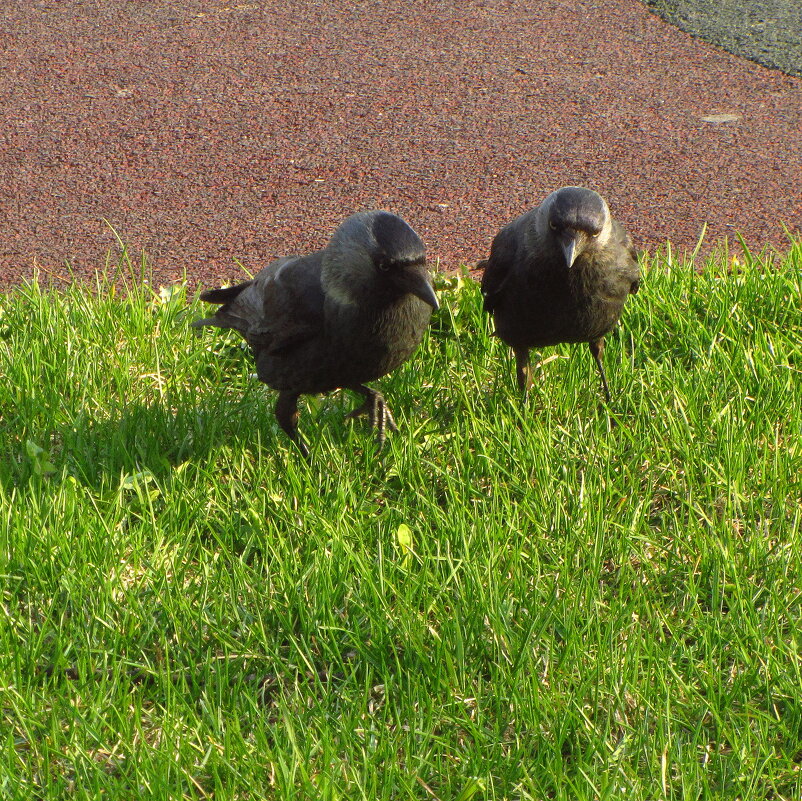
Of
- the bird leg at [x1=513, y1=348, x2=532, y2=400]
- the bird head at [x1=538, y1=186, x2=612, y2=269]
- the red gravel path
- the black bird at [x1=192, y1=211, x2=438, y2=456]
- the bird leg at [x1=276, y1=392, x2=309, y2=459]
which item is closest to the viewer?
the black bird at [x1=192, y1=211, x2=438, y2=456]

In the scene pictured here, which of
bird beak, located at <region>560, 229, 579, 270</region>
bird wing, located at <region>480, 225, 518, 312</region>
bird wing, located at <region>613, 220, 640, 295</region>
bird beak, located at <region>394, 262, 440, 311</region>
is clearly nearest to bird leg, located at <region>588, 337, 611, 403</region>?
bird wing, located at <region>613, 220, 640, 295</region>

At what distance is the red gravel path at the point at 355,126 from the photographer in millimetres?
5809

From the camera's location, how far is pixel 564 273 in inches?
162

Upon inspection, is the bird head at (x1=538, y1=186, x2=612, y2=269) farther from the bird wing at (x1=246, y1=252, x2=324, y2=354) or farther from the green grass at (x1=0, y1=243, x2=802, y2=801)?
the bird wing at (x1=246, y1=252, x2=324, y2=354)

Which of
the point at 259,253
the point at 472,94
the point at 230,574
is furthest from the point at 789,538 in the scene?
the point at 472,94

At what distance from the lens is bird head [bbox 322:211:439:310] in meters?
3.72

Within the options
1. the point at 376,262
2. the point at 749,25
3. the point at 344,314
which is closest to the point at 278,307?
the point at 344,314

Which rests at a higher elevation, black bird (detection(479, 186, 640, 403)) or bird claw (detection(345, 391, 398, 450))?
black bird (detection(479, 186, 640, 403))

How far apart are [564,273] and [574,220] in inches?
11.3

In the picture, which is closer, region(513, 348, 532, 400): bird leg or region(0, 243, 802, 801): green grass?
region(0, 243, 802, 801): green grass

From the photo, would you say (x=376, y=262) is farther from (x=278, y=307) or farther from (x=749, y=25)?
(x=749, y=25)

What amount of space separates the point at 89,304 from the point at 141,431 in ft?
3.08

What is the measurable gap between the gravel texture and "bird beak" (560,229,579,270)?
4319 mm

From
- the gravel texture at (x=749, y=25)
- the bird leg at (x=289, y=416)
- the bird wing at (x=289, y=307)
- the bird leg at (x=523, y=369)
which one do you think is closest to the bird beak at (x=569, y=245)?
the bird leg at (x=523, y=369)
